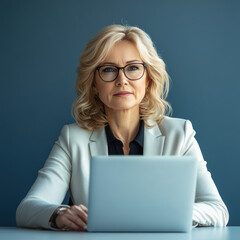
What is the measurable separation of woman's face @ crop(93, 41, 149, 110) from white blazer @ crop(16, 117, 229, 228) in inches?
6.7

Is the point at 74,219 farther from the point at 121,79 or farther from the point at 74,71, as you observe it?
the point at 74,71

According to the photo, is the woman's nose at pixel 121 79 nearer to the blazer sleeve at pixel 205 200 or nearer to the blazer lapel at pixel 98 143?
the blazer lapel at pixel 98 143

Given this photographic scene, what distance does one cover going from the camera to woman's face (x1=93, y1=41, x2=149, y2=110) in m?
2.47

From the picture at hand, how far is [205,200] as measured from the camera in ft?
7.25

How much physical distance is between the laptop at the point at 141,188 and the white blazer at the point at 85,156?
2.23 feet

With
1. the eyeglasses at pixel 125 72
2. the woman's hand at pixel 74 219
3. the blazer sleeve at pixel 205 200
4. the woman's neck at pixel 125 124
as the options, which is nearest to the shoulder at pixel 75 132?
the woman's neck at pixel 125 124

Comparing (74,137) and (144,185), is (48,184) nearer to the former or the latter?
(74,137)

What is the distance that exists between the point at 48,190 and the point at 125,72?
704mm

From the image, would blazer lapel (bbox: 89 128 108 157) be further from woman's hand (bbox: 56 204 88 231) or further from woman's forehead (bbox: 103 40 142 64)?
woman's hand (bbox: 56 204 88 231)

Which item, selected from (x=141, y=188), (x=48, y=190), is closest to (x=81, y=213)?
(x=141, y=188)

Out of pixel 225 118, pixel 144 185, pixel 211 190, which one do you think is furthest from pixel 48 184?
pixel 225 118

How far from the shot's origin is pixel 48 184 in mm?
2289

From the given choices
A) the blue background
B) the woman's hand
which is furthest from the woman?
the blue background

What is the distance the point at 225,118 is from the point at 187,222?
1.85 m
